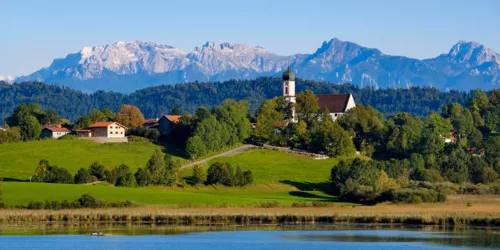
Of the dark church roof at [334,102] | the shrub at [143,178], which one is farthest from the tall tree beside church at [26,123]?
the dark church roof at [334,102]

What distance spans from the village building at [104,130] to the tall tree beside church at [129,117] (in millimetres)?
9452

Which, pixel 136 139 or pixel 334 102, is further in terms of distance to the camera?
pixel 334 102

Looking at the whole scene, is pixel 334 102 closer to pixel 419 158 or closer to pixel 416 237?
pixel 419 158

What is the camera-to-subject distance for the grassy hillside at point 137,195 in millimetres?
93562

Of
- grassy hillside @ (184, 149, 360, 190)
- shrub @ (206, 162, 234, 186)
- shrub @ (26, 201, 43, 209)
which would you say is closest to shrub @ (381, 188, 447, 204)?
grassy hillside @ (184, 149, 360, 190)

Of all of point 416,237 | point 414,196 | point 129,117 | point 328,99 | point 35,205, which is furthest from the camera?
point 328,99

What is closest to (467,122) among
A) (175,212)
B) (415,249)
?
(175,212)

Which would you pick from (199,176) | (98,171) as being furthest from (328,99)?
(98,171)

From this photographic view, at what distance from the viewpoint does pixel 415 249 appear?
63.4 meters

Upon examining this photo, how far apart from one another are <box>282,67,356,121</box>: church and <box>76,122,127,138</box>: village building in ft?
104

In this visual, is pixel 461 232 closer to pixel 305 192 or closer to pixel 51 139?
pixel 305 192

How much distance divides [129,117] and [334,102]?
Answer: 38879 mm

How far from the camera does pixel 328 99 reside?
18288 centimetres

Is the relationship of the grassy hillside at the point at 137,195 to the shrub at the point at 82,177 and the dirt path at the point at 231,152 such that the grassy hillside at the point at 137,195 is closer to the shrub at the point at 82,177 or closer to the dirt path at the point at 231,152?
the shrub at the point at 82,177
